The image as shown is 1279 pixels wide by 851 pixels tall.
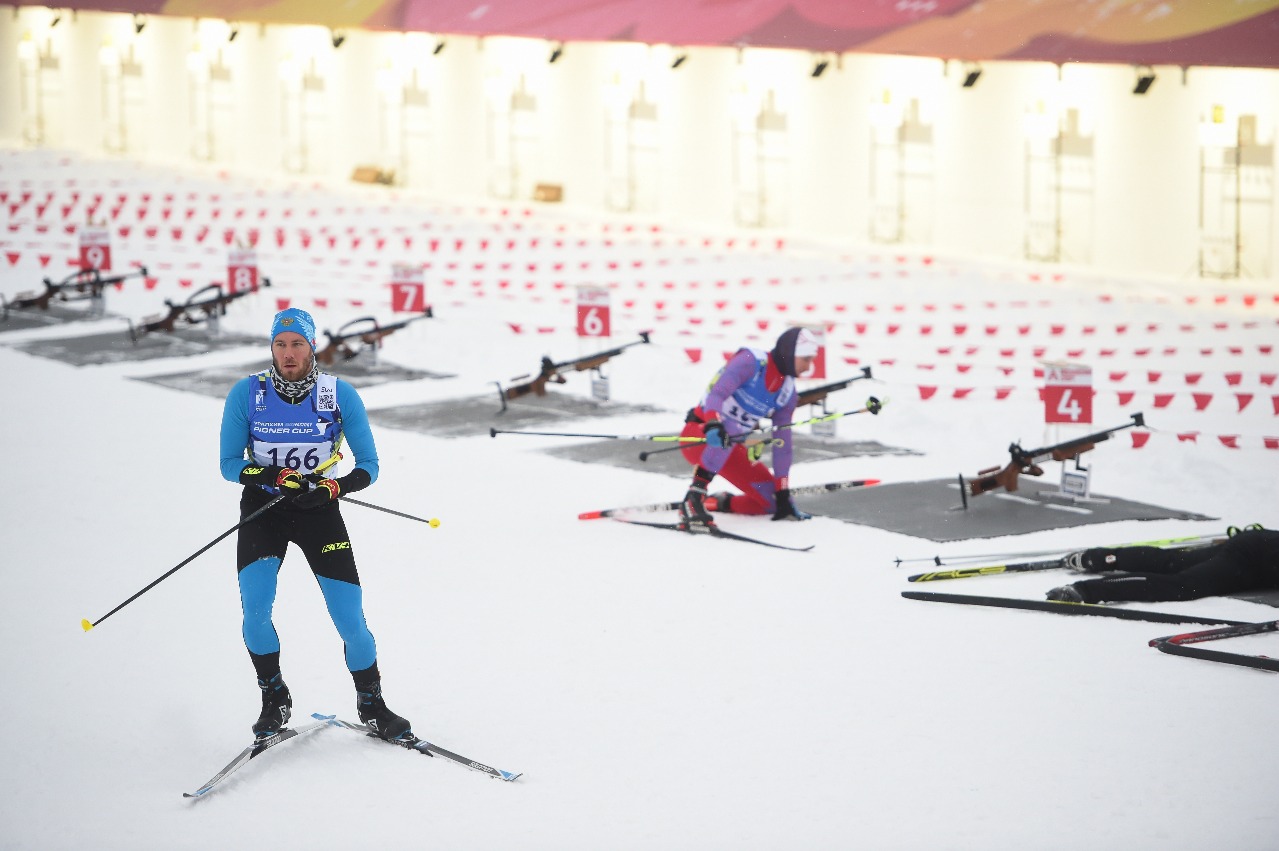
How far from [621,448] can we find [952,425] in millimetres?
2806

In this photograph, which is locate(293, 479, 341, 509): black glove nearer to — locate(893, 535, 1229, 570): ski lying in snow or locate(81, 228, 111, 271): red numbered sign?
locate(893, 535, 1229, 570): ski lying in snow

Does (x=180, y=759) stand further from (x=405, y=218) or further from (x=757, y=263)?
(x=405, y=218)

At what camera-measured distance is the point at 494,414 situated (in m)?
15.7

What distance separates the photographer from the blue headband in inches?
279

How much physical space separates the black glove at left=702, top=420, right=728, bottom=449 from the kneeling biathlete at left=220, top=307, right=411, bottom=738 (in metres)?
4.18

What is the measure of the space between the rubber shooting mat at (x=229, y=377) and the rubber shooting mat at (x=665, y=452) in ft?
12.5

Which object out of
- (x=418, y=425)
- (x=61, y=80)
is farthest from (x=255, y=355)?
(x=61, y=80)

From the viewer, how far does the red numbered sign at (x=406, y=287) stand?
1883 cm

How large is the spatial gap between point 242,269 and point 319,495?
1406cm

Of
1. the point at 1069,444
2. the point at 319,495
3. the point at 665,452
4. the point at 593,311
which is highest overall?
the point at 593,311

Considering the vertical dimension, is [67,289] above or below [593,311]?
above

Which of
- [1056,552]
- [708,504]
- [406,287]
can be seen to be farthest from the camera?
[406,287]

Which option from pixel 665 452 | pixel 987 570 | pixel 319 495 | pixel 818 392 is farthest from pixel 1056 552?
pixel 319 495

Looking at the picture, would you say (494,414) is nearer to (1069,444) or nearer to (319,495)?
(1069,444)
